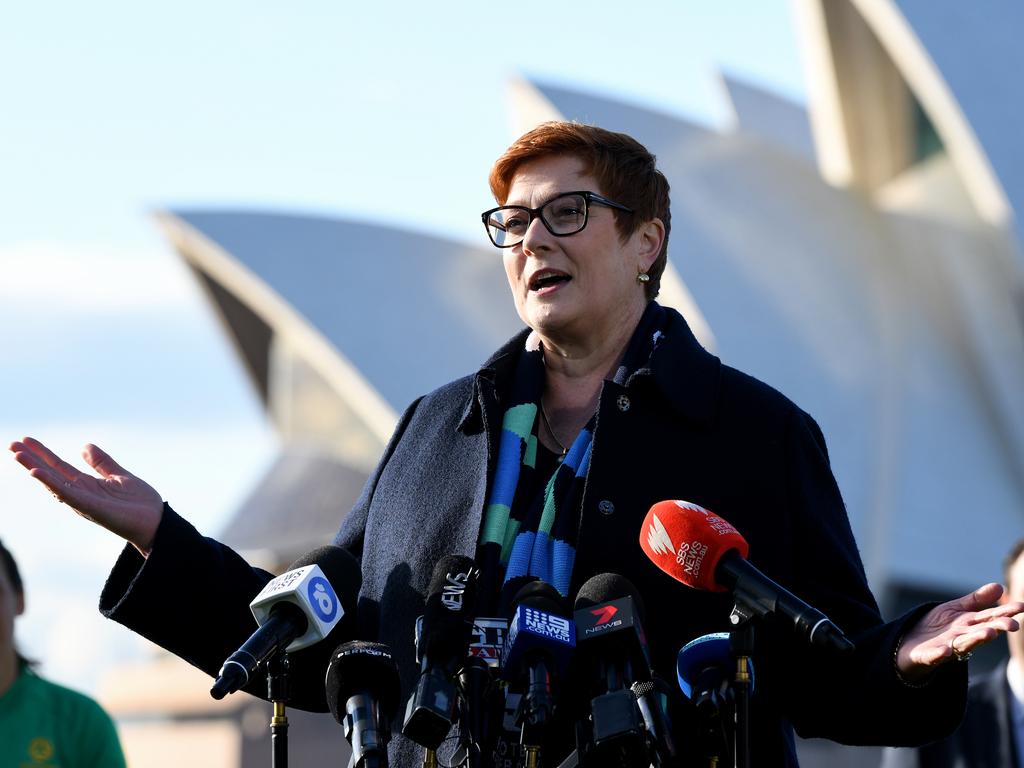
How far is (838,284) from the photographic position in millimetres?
17625

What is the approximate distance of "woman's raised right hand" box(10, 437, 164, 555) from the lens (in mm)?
2461

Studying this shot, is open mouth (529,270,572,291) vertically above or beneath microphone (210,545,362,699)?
above

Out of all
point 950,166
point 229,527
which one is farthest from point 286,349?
point 950,166

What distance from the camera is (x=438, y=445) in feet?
9.25

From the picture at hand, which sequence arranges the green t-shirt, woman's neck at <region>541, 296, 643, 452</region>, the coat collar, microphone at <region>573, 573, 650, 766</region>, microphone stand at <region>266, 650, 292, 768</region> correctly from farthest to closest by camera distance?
the green t-shirt, woman's neck at <region>541, 296, 643, 452</region>, the coat collar, microphone stand at <region>266, 650, 292, 768</region>, microphone at <region>573, 573, 650, 766</region>

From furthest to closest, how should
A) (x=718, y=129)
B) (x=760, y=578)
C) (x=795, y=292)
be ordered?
(x=718, y=129)
(x=795, y=292)
(x=760, y=578)

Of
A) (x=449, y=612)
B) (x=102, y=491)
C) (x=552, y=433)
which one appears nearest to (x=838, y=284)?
(x=552, y=433)

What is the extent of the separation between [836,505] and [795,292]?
583 inches

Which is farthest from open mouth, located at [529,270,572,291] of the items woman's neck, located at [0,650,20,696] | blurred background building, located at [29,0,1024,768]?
blurred background building, located at [29,0,1024,768]

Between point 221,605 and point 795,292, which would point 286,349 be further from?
point 221,605

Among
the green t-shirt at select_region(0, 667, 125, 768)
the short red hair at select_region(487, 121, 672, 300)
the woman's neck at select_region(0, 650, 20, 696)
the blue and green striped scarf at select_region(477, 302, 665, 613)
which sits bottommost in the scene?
the green t-shirt at select_region(0, 667, 125, 768)

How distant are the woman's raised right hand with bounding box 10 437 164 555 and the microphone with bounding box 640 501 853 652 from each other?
83cm

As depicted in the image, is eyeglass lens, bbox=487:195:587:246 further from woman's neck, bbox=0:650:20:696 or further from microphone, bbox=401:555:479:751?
woman's neck, bbox=0:650:20:696

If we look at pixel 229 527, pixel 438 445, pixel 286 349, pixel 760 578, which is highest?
pixel 286 349
